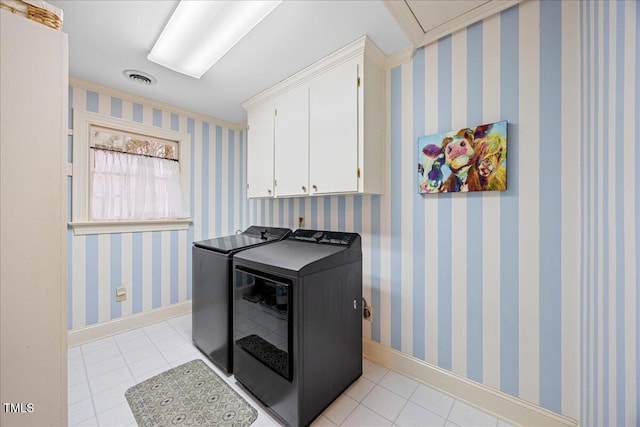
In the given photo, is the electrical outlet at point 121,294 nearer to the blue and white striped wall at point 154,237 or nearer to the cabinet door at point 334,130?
the blue and white striped wall at point 154,237

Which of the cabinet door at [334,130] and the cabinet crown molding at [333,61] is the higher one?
the cabinet crown molding at [333,61]

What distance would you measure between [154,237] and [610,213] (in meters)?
3.50

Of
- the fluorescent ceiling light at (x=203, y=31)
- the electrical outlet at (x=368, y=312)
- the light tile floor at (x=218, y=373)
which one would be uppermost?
the fluorescent ceiling light at (x=203, y=31)

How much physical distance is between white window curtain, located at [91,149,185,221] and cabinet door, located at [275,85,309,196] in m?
1.43

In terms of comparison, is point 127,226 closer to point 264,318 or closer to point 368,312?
point 264,318

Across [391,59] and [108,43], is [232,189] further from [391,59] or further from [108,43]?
[391,59]

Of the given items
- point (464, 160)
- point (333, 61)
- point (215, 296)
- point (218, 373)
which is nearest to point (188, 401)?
point (218, 373)

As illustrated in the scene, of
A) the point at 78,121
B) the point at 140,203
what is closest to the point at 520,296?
the point at 140,203

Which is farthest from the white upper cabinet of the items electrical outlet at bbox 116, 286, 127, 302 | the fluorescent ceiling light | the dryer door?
electrical outlet at bbox 116, 286, 127, 302

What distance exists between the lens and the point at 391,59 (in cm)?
195

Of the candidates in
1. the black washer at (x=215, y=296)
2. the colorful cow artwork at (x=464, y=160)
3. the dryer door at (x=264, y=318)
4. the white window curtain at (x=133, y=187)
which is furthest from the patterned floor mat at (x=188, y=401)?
the colorful cow artwork at (x=464, y=160)

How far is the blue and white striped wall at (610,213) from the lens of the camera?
817 millimetres

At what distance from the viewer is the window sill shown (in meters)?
2.34

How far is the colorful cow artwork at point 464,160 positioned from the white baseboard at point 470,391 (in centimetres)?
126
